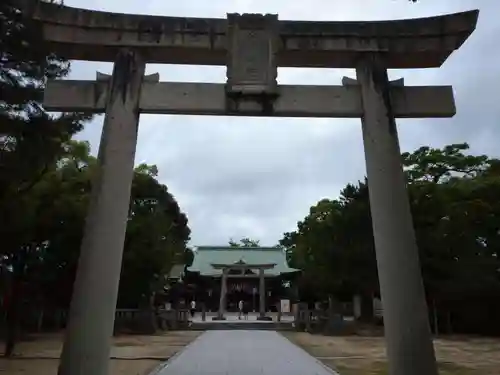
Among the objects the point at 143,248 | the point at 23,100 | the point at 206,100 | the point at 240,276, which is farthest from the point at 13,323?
the point at 240,276

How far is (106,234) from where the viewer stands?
20.8 ft

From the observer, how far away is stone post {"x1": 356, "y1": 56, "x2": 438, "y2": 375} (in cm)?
629

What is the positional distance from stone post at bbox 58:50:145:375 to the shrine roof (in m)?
34.0

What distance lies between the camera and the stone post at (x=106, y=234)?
5992mm

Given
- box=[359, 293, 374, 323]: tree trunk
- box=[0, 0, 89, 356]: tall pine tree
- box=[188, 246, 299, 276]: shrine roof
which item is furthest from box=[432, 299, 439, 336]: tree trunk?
box=[0, 0, 89, 356]: tall pine tree

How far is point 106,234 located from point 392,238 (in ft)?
11.7

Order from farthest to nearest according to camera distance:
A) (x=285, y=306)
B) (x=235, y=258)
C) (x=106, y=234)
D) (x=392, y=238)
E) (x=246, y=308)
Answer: (x=235, y=258)
(x=246, y=308)
(x=285, y=306)
(x=392, y=238)
(x=106, y=234)

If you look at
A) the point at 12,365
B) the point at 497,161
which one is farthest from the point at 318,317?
the point at 12,365

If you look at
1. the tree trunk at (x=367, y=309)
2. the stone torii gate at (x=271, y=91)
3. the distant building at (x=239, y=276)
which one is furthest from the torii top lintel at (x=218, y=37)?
the distant building at (x=239, y=276)

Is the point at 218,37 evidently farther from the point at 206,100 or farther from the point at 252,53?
the point at 206,100

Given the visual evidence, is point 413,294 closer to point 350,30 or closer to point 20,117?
point 350,30

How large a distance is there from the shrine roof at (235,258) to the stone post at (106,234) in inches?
1340

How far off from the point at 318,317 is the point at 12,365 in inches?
695

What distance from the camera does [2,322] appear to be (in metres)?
20.5
